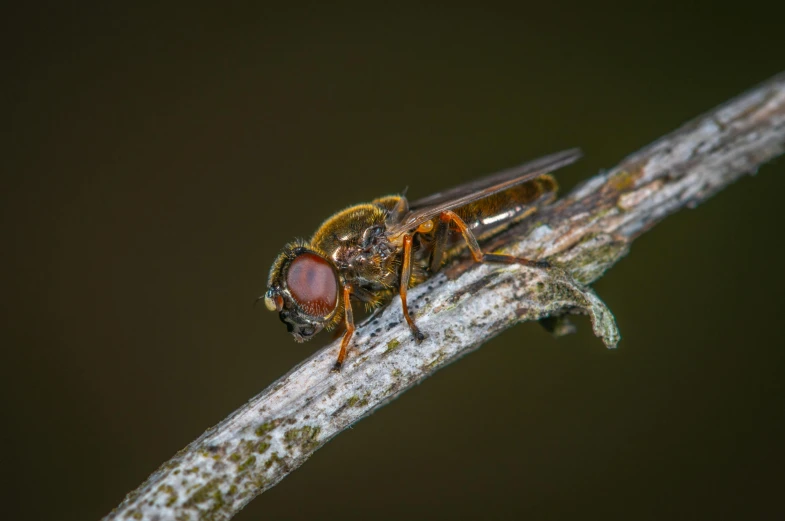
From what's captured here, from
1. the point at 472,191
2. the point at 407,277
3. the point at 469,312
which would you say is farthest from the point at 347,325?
the point at 472,191

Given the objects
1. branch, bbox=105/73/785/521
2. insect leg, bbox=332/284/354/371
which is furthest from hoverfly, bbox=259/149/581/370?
branch, bbox=105/73/785/521

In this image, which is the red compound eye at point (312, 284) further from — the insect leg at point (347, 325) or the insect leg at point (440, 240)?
the insect leg at point (440, 240)

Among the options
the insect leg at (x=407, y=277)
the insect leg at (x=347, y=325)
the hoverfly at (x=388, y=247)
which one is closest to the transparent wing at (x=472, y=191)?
the hoverfly at (x=388, y=247)

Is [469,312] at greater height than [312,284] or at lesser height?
lesser

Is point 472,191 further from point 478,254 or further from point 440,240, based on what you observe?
point 478,254

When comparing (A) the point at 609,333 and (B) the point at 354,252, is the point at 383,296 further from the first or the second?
(A) the point at 609,333

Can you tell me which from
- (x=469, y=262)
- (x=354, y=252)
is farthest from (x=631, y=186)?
(x=354, y=252)

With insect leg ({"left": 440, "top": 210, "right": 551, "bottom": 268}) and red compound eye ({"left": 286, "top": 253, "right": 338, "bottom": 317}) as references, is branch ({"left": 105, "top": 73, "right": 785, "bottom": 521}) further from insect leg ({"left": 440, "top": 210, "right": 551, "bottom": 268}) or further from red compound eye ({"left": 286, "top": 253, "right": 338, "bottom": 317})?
red compound eye ({"left": 286, "top": 253, "right": 338, "bottom": 317})
